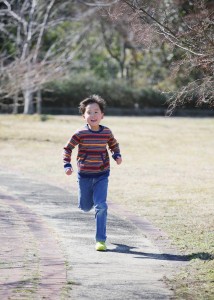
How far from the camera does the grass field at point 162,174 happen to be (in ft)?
24.2

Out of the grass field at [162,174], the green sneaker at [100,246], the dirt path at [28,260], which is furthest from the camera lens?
the grass field at [162,174]

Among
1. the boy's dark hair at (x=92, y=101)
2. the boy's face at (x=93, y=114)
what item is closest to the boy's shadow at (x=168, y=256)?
the boy's face at (x=93, y=114)

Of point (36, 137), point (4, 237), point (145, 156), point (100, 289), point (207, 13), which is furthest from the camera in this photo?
point (36, 137)

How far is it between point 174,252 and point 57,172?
298 inches

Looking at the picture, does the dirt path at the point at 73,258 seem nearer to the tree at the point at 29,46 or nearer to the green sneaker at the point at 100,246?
the green sneaker at the point at 100,246

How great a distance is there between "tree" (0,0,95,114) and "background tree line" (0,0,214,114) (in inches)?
1.5

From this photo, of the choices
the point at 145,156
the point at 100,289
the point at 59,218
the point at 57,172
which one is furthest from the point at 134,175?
the point at 100,289

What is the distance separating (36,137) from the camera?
23.1 metres

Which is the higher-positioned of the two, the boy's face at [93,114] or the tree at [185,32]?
the tree at [185,32]

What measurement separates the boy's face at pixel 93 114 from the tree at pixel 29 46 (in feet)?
61.5

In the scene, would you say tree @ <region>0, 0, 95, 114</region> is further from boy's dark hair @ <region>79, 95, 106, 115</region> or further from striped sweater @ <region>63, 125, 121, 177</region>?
striped sweater @ <region>63, 125, 121, 177</region>

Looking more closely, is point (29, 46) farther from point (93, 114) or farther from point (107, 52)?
point (93, 114)

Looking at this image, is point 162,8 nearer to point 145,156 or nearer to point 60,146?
point 145,156

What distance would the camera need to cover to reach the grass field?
737 cm
